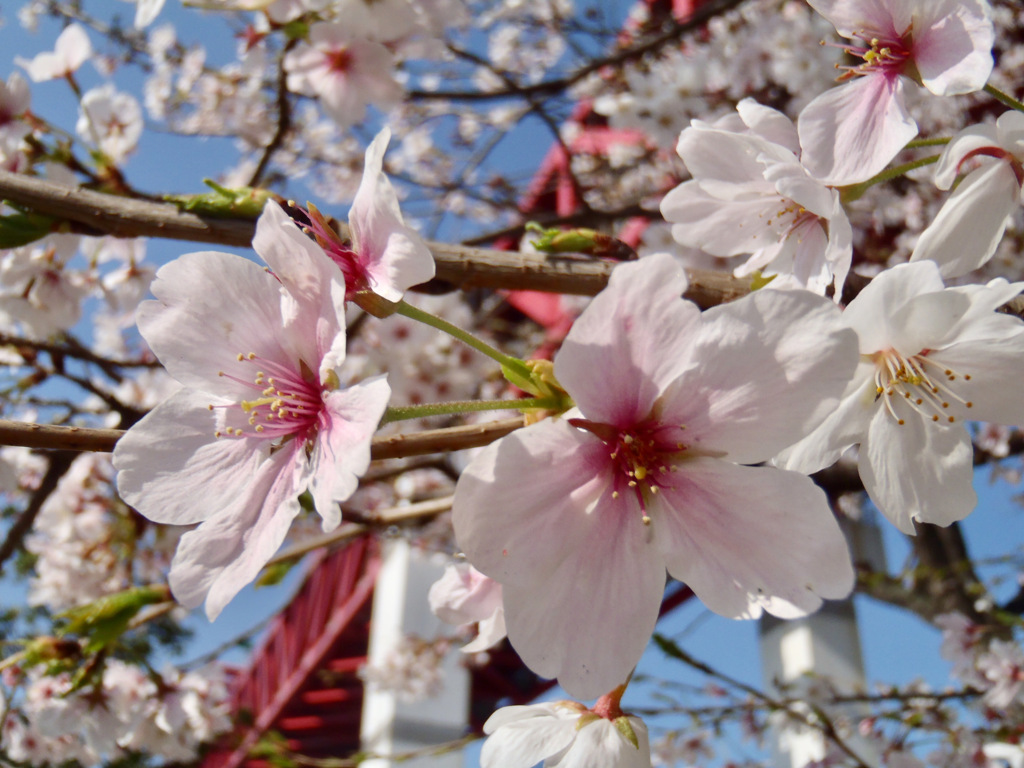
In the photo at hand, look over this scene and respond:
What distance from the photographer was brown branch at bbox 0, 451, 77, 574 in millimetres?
1817

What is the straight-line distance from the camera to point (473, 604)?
929 millimetres

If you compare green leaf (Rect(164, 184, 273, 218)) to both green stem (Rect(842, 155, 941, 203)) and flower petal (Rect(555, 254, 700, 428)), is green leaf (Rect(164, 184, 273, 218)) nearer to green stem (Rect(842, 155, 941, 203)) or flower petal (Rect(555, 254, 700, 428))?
flower petal (Rect(555, 254, 700, 428))

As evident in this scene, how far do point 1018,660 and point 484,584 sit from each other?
2389 mm

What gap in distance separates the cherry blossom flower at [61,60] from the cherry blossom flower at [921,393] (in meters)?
2.18

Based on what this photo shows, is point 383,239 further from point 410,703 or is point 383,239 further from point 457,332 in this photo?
point 410,703

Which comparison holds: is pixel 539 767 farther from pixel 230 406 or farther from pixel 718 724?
pixel 718 724

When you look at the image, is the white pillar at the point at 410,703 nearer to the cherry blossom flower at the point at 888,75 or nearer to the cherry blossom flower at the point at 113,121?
the cherry blossom flower at the point at 113,121

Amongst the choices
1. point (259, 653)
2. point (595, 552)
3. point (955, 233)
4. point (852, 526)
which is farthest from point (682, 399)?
point (259, 653)

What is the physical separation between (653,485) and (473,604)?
33 centimetres

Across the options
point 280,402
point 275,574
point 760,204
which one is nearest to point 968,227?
point 760,204

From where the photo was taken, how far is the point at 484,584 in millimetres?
929

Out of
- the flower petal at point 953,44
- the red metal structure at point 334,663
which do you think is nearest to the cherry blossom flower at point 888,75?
the flower petal at point 953,44

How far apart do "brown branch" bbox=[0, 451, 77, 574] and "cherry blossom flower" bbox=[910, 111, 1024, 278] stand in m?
1.85

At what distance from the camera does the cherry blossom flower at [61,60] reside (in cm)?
200
